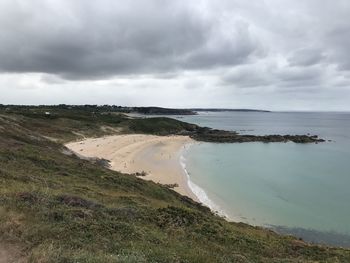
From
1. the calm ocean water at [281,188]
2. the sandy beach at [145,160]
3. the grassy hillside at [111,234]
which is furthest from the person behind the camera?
the sandy beach at [145,160]

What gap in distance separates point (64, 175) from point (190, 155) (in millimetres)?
45724

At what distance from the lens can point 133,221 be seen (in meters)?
14.2

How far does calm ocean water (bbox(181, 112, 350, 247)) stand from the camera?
30.0m

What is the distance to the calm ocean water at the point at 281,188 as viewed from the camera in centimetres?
2995

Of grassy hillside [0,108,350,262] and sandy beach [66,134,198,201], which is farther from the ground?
grassy hillside [0,108,350,262]

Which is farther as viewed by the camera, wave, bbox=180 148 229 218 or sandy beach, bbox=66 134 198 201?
sandy beach, bbox=66 134 198 201

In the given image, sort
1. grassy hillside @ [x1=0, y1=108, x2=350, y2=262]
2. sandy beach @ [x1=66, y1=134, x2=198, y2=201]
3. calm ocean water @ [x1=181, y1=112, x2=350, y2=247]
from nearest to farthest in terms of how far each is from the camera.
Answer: grassy hillside @ [x1=0, y1=108, x2=350, y2=262] < calm ocean water @ [x1=181, y1=112, x2=350, y2=247] < sandy beach @ [x1=66, y1=134, x2=198, y2=201]

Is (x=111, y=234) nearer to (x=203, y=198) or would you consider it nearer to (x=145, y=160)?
(x=203, y=198)

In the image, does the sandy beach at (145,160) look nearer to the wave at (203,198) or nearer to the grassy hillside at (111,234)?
the wave at (203,198)

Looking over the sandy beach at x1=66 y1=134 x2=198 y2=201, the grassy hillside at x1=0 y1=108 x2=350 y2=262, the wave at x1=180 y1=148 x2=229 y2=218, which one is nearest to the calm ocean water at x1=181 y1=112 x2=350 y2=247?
the wave at x1=180 y1=148 x2=229 y2=218

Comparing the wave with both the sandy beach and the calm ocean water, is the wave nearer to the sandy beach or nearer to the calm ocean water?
the calm ocean water

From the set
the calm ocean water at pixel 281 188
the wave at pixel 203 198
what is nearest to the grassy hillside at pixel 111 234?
the calm ocean water at pixel 281 188

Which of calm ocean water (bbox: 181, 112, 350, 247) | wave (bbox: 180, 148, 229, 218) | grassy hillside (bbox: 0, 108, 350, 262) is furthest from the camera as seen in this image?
wave (bbox: 180, 148, 229, 218)

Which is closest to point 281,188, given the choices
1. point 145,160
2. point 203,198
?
point 203,198
